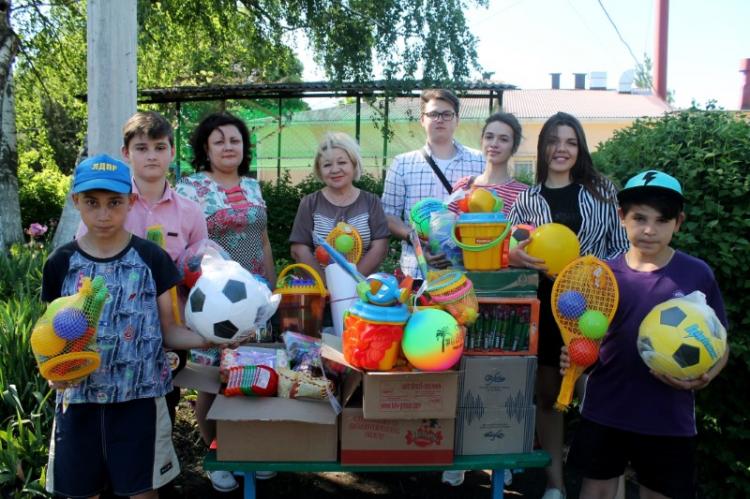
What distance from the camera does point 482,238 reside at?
2.62 m

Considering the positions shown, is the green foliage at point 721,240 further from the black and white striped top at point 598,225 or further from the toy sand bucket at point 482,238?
the toy sand bucket at point 482,238

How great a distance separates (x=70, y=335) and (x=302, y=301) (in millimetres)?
1151

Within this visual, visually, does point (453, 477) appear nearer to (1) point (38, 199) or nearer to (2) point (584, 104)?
(1) point (38, 199)

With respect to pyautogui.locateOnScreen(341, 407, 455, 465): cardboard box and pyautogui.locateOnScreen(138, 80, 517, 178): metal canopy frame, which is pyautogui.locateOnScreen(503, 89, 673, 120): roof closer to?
pyautogui.locateOnScreen(138, 80, 517, 178): metal canopy frame

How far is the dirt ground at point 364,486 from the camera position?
11.4 ft

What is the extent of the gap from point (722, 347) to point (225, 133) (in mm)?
2604

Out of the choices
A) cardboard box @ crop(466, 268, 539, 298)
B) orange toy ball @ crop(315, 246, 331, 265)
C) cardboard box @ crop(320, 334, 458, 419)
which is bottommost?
cardboard box @ crop(320, 334, 458, 419)

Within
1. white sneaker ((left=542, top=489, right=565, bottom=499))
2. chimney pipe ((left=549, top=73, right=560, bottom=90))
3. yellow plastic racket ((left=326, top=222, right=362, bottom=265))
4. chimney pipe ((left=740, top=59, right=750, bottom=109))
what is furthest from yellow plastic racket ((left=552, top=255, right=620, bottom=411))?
chimney pipe ((left=549, top=73, right=560, bottom=90))

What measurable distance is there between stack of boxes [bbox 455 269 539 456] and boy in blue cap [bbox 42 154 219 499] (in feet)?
3.81

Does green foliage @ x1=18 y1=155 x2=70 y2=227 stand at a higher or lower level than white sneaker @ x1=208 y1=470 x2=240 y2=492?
higher

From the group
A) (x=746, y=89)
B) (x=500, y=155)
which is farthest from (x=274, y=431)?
(x=746, y=89)

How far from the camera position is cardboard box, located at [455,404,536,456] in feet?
8.34

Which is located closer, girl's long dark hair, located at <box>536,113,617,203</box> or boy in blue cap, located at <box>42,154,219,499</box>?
boy in blue cap, located at <box>42,154,219,499</box>

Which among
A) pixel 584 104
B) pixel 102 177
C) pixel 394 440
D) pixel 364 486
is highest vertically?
pixel 584 104
